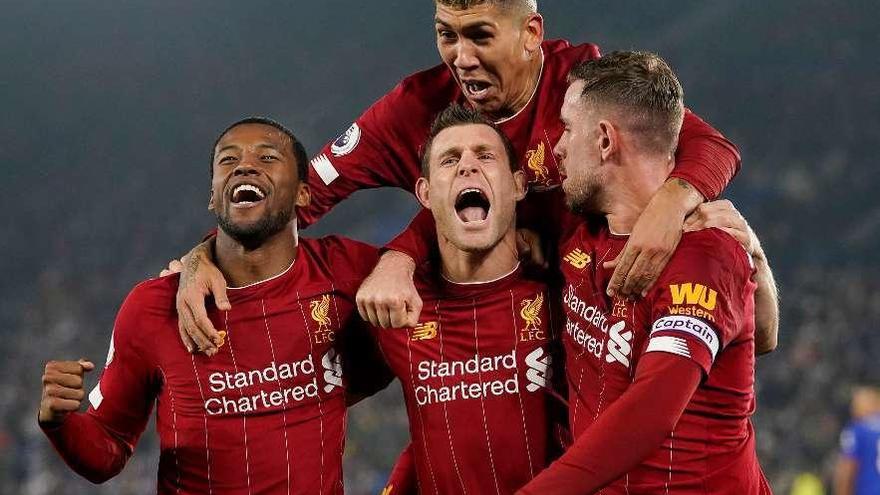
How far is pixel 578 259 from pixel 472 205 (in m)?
0.48

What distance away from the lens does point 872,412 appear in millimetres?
5570

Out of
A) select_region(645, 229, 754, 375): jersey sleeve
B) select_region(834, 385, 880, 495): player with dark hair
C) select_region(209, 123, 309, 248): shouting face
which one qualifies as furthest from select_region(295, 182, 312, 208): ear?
select_region(834, 385, 880, 495): player with dark hair

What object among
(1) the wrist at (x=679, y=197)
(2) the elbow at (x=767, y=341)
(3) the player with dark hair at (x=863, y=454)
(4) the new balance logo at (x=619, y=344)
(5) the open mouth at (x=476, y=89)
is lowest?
(3) the player with dark hair at (x=863, y=454)

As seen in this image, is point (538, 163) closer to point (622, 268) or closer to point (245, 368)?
point (622, 268)

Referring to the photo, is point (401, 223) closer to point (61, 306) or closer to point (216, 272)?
point (61, 306)

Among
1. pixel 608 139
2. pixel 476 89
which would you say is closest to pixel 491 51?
Result: pixel 476 89

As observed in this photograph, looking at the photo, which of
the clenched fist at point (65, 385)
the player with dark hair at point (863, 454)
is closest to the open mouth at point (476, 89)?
the clenched fist at point (65, 385)

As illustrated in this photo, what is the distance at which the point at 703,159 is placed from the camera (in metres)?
2.68

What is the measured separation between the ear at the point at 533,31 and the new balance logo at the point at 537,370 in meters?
0.95

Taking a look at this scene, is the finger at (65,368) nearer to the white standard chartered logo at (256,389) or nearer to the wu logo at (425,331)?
the white standard chartered logo at (256,389)

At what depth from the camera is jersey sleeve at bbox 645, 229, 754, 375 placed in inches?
89.2

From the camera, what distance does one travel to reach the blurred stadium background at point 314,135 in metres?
10.8

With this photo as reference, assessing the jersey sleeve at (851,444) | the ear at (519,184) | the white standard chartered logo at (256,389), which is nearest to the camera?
the white standard chartered logo at (256,389)

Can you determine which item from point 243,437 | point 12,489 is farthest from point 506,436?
point 12,489
